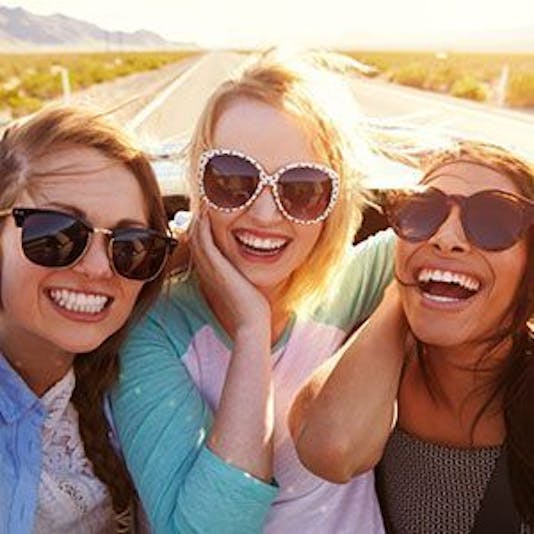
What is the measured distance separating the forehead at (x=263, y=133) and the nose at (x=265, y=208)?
5cm

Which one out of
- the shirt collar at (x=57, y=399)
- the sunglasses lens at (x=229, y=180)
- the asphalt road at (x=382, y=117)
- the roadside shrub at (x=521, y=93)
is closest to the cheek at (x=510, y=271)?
the asphalt road at (x=382, y=117)

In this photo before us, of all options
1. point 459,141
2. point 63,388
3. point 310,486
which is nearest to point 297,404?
point 310,486

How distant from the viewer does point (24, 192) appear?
1742 mm

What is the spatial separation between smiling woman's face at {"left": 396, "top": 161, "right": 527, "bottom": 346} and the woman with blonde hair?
11.0 inches

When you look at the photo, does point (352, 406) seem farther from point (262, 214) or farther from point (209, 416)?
point (262, 214)

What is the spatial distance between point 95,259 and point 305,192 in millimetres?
477

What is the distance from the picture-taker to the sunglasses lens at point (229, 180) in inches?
72.3

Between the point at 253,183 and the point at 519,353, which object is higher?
the point at 253,183

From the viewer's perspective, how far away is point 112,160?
180 centimetres

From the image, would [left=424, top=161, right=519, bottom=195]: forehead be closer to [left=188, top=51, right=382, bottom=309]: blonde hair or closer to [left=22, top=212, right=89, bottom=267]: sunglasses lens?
[left=188, top=51, right=382, bottom=309]: blonde hair

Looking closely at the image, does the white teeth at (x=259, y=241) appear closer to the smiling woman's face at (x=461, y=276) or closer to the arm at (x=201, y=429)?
the arm at (x=201, y=429)

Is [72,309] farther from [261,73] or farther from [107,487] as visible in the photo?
[261,73]

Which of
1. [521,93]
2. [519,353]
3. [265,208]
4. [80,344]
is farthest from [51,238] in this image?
[521,93]

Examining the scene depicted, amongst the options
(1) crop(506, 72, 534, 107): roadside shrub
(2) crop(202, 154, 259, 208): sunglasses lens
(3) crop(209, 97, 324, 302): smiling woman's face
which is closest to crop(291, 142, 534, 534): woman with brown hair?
(3) crop(209, 97, 324, 302): smiling woman's face
